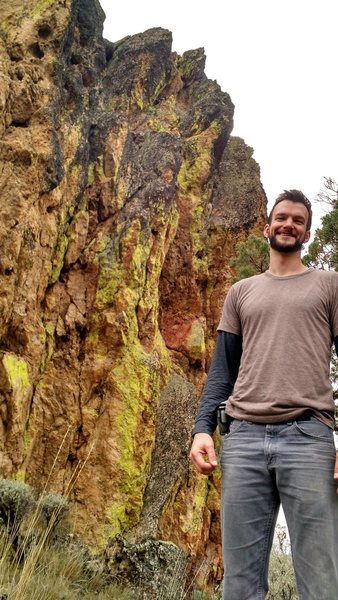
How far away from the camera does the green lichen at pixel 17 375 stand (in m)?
11.8

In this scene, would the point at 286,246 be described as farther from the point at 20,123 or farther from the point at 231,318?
the point at 20,123

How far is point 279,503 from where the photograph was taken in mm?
2629

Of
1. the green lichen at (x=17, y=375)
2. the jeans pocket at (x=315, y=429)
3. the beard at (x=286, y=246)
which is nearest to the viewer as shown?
the jeans pocket at (x=315, y=429)

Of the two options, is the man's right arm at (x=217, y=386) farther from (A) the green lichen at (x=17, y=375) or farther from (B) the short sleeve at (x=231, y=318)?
(A) the green lichen at (x=17, y=375)

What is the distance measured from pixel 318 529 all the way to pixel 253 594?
43 centimetres

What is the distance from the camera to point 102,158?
1680 centimetres

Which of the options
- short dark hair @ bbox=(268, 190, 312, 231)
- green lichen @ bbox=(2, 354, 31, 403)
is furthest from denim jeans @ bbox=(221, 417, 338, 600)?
green lichen @ bbox=(2, 354, 31, 403)

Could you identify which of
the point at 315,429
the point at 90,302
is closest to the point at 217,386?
the point at 315,429

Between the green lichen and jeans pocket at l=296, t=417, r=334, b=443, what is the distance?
1000cm

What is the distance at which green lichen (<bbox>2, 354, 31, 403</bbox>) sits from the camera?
1183cm

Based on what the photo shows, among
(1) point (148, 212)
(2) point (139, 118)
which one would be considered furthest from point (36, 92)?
(2) point (139, 118)

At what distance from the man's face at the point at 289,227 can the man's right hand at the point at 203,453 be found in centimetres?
110

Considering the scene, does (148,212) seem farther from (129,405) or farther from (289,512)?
(289,512)

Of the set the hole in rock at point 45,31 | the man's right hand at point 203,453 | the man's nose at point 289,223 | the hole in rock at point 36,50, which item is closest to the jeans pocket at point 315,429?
the man's right hand at point 203,453
